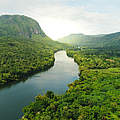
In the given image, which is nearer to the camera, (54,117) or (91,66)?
(54,117)

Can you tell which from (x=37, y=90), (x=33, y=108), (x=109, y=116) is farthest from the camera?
(x=37, y=90)

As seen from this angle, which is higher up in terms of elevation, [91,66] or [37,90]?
[91,66]

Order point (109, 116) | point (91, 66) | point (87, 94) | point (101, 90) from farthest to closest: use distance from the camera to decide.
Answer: point (91, 66), point (101, 90), point (87, 94), point (109, 116)

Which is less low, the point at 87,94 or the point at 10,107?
the point at 87,94

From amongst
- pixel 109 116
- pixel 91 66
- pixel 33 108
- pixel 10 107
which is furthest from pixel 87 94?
pixel 91 66

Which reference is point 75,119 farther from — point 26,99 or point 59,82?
point 59,82

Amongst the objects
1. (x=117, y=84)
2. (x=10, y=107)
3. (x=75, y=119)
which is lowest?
(x=10, y=107)

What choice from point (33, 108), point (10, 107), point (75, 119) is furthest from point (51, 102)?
point (10, 107)

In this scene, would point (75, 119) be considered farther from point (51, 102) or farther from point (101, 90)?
point (101, 90)

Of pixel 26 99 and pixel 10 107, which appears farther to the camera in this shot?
pixel 26 99
